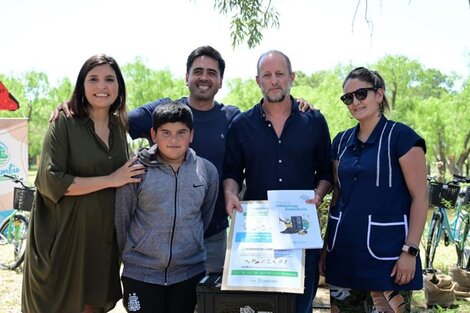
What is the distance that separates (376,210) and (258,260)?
0.80 metres

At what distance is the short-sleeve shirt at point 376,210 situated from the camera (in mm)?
3131

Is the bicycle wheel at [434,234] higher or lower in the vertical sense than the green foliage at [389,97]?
lower

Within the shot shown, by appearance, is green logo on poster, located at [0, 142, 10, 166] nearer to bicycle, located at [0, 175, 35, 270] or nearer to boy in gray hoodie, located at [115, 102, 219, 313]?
bicycle, located at [0, 175, 35, 270]

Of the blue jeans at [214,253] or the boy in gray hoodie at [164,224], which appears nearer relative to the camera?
the boy in gray hoodie at [164,224]

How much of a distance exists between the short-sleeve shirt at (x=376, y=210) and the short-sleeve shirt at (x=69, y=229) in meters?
1.53

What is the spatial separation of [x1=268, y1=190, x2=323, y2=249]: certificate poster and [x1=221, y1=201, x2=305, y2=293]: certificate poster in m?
0.04

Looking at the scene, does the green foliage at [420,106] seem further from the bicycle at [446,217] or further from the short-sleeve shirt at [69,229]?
the short-sleeve shirt at [69,229]

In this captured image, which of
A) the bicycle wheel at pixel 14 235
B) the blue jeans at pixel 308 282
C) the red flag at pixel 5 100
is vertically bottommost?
the bicycle wheel at pixel 14 235

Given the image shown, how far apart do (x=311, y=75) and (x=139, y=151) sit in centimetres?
6611

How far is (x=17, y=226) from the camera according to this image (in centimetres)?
891

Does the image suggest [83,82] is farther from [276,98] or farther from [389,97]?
[389,97]

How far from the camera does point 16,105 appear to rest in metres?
11.0

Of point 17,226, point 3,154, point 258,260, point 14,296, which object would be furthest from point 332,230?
point 3,154

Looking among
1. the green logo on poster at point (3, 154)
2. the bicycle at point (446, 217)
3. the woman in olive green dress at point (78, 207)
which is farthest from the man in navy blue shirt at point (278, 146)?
the green logo on poster at point (3, 154)
